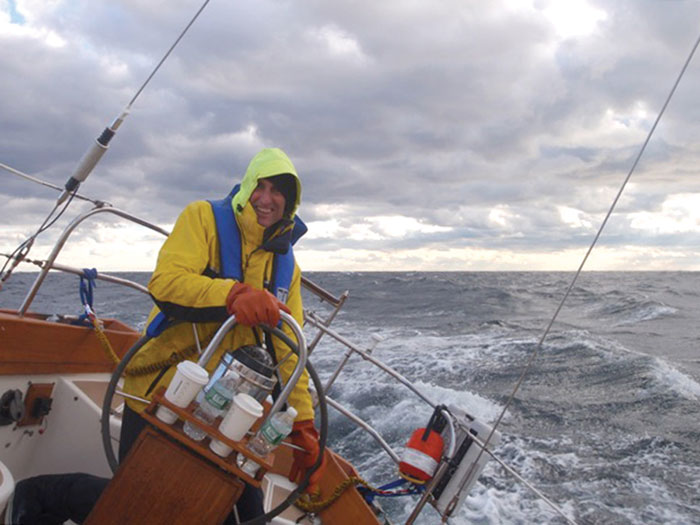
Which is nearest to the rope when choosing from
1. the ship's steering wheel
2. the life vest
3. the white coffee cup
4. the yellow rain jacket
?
the yellow rain jacket

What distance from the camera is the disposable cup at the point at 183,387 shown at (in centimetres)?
146

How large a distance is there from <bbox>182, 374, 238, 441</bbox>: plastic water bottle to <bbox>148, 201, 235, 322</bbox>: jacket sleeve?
25 centimetres

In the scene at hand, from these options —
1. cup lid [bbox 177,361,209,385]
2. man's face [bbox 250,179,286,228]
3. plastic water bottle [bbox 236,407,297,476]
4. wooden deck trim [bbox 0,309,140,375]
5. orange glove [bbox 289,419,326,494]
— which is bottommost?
wooden deck trim [bbox 0,309,140,375]

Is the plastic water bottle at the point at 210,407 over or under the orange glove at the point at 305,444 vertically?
over

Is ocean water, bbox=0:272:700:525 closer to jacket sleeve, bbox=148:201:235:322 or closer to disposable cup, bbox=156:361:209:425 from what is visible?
jacket sleeve, bbox=148:201:235:322

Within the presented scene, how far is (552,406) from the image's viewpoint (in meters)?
6.31

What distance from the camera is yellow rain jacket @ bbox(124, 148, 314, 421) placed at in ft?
5.46

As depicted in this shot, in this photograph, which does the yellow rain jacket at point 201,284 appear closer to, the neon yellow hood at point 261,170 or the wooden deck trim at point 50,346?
the neon yellow hood at point 261,170

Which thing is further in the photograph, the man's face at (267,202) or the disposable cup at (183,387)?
the man's face at (267,202)

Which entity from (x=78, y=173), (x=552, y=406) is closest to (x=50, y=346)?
(x=78, y=173)

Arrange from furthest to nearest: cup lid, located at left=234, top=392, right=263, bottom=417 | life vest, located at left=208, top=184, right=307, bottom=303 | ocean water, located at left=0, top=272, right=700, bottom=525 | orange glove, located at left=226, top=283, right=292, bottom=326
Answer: ocean water, located at left=0, top=272, right=700, bottom=525 < life vest, located at left=208, top=184, right=307, bottom=303 < orange glove, located at left=226, top=283, right=292, bottom=326 < cup lid, located at left=234, top=392, right=263, bottom=417

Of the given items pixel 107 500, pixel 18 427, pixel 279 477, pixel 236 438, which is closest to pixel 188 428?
pixel 236 438

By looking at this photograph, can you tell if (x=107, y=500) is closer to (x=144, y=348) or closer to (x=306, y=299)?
(x=144, y=348)

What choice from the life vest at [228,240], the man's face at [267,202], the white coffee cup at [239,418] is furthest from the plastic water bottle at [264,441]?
the man's face at [267,202]
